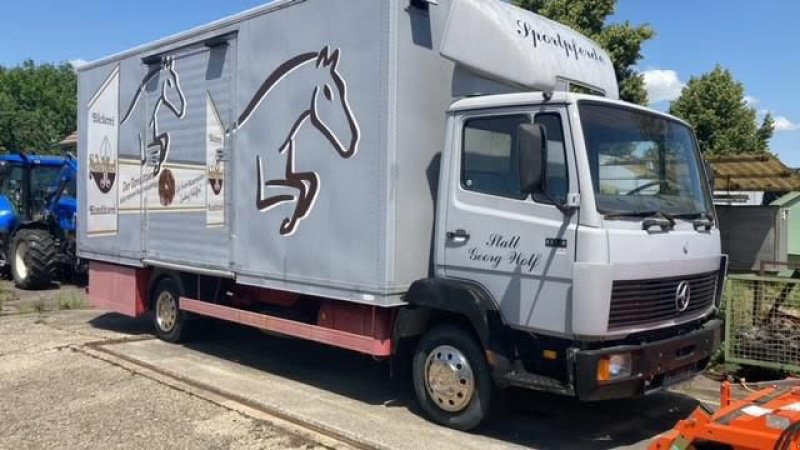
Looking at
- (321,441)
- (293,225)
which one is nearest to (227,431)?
(321,441)

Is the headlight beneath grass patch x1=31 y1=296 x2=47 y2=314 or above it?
above

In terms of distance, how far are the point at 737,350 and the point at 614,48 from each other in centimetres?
1341

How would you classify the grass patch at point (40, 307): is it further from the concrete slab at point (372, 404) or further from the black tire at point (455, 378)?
the black tire at point (455, 378)

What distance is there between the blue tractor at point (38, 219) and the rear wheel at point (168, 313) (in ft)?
17.9

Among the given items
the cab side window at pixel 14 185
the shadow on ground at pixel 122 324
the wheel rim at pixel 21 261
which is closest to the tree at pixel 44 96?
the cab side window at pixel 14 185

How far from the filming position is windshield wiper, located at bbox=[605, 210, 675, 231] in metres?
5.32

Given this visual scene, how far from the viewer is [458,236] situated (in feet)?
19.8

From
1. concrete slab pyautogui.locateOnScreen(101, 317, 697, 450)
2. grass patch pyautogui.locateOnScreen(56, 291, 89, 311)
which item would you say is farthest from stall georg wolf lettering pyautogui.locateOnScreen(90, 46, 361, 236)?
grass patch pyautogui.locateOnScreen(56, 291, 89, 311)

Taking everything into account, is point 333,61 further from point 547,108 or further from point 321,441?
point 321,441

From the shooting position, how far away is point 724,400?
4.70 metres

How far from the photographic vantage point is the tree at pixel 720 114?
78.1 ft

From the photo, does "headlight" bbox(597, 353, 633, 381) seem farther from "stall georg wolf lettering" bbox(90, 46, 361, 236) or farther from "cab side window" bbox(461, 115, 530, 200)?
"stall georg wolf lettering" bbox(90, 46, 361, 236)

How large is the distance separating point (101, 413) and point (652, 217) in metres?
4.73

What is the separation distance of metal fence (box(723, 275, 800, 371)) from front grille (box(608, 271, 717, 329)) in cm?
195
